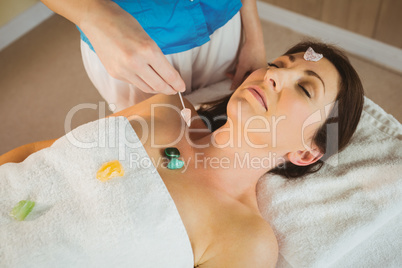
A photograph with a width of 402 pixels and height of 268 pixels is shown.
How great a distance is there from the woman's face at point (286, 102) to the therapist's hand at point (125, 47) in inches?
12.9

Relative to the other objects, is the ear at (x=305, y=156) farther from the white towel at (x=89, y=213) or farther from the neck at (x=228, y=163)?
the white towel at (x=89, y=213)

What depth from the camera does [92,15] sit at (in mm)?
1019

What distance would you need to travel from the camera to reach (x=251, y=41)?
64.3 inches

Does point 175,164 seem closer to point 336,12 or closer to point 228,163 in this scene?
point 228,163

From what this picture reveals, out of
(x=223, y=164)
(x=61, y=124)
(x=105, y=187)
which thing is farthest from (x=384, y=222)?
(x=61, y=124)

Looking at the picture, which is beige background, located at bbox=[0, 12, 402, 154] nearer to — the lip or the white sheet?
the white sheet

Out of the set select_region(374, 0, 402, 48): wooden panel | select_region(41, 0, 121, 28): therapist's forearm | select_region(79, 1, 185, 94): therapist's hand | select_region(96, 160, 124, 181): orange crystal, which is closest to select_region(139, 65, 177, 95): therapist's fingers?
select_region(79, 1, 185, 94): therapist's hand

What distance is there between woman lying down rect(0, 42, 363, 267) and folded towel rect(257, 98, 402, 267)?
0.08 m

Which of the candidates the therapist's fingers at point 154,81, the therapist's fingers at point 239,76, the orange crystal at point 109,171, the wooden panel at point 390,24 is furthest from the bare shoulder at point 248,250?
the wooden panel at point 390,24

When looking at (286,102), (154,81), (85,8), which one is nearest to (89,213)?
(154,81)

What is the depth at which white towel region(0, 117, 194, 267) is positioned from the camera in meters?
1.04

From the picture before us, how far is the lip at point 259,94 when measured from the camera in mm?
1269

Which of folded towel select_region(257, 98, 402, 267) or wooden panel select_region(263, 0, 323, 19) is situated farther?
wooden panel select_region(263, 0, 323, 19)

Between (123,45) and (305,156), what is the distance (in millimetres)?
779
